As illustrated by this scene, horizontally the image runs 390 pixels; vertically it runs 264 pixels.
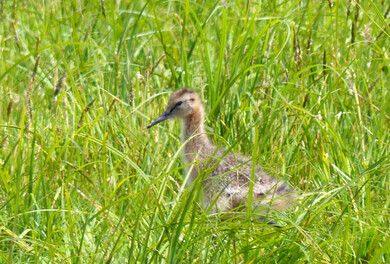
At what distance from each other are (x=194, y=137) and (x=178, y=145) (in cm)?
27

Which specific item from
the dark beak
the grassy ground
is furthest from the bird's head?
the grassy ground

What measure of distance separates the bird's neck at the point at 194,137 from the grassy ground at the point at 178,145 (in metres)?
0.08

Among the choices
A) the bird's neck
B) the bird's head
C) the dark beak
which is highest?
the bird's head

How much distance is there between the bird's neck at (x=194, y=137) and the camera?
415 cm

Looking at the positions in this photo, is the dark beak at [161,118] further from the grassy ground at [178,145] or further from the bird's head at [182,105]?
the grassy ground at [178,145]

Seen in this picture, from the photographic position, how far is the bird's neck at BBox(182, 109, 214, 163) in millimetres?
4148

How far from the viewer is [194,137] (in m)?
4.17

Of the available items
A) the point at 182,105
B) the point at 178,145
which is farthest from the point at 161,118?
the point at 178,145

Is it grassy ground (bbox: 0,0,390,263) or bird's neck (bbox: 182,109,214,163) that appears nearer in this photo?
grassy ground (bbox: 0,0,390,263)

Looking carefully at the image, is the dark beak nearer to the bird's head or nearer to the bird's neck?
the bird's head

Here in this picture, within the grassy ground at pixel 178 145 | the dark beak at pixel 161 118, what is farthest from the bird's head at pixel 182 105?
the grassy ground at pixel 178 145

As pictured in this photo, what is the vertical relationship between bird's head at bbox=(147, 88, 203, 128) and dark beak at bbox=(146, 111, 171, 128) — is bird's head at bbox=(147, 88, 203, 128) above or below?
above

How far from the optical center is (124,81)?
468 cm

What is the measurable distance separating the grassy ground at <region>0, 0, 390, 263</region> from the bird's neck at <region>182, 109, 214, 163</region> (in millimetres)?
82
